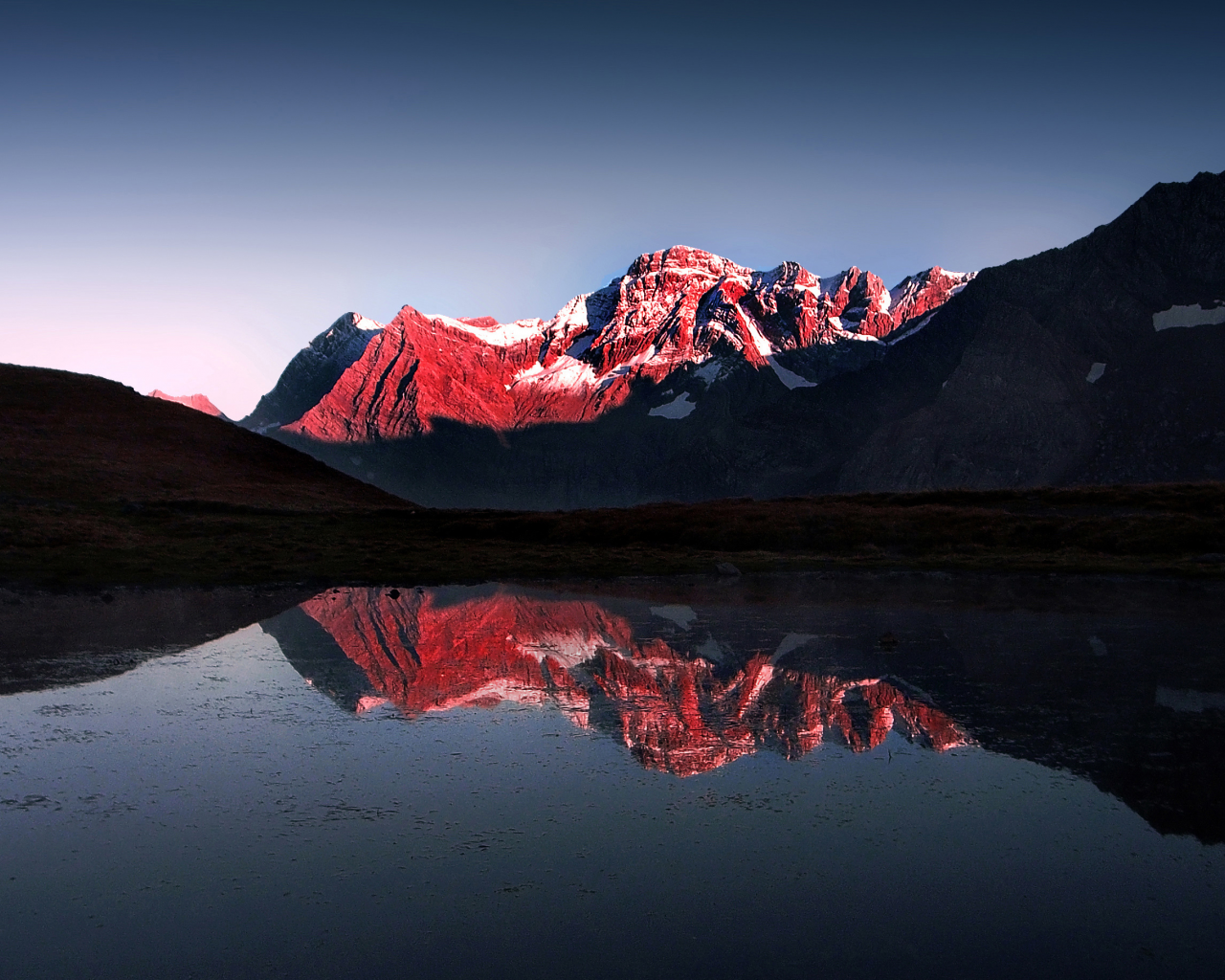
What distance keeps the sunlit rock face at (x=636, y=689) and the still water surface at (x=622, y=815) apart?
0.33 feet

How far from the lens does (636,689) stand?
55.9ft

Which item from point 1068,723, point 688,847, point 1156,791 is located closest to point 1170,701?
point 1068,723

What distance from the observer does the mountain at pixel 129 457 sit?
5784 cm

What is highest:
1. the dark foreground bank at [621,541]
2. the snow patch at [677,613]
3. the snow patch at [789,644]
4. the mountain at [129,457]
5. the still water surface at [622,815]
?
the mountain at [129,457]

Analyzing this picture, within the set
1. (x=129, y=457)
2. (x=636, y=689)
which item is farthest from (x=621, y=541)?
(x=129, y=457)

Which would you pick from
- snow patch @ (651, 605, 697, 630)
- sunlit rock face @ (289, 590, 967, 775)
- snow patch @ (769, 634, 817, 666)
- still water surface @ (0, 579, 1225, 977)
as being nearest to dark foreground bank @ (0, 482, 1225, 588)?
snow patch @ (651, 605, 697, 630)

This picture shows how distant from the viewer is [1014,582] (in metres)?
34.2

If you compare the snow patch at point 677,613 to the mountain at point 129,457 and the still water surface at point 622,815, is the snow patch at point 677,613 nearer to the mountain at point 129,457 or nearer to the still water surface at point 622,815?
the still water surface at point 622,815

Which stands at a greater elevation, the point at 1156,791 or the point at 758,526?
the point at 758,526

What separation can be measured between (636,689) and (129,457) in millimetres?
68119

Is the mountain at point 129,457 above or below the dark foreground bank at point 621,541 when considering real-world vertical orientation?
above

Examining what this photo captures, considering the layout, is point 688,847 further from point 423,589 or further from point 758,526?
point 758,526

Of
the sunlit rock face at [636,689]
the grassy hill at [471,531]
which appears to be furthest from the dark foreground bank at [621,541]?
the sunlit rock face at [636,689]

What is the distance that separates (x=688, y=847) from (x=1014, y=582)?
2861 centimetres
